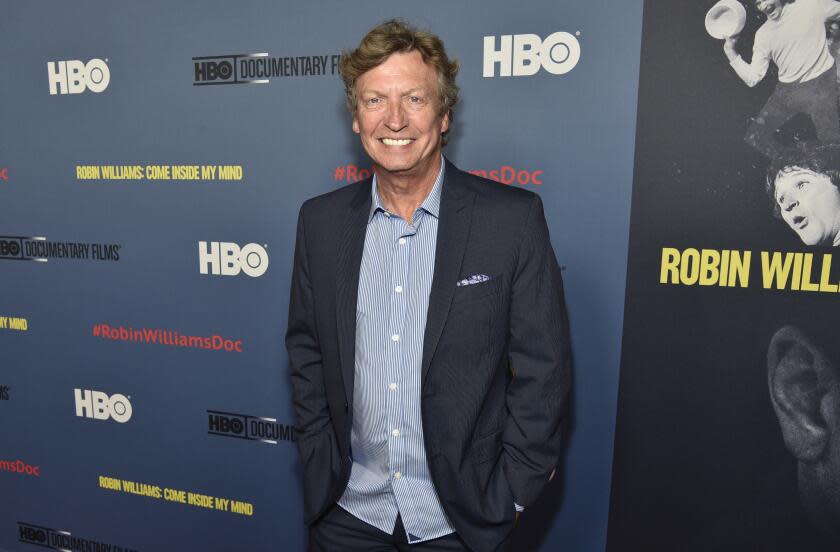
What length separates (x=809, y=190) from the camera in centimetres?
161

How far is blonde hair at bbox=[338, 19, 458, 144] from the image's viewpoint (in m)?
1.31

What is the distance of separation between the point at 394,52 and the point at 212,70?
41.1 inches

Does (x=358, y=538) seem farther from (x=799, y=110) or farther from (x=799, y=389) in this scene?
(x=799, y=110)

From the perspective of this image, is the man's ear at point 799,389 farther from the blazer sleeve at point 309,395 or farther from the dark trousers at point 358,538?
the blazer sleeve at point 309,395

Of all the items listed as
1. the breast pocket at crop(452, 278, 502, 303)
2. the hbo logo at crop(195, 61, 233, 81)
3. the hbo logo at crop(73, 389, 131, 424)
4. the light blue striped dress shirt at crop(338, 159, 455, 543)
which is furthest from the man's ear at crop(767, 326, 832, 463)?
the hbo logo at crop(73, 389, 131, 424)

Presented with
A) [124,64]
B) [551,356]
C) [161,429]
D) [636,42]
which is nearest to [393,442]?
[551,356]

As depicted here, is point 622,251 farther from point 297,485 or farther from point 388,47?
point 297,485

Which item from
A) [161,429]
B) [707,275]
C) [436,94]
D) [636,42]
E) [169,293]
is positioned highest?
[636,42]

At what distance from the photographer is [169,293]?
2.28 metres

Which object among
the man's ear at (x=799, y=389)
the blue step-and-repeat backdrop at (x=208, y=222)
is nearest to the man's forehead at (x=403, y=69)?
the blue step-and-repeat backdrop at (x=208, y=222)

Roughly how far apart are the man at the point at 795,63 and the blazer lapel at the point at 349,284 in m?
1.15

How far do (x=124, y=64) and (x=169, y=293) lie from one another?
2.89 ft

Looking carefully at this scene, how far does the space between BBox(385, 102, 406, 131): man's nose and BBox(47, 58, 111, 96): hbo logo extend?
1462mm

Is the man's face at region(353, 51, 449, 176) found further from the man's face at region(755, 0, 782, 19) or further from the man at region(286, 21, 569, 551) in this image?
the man's face at region(755, 0, 782, 19)
